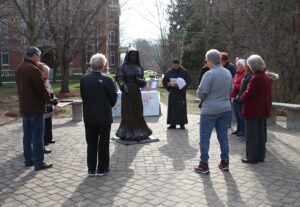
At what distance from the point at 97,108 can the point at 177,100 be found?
15.2 feet

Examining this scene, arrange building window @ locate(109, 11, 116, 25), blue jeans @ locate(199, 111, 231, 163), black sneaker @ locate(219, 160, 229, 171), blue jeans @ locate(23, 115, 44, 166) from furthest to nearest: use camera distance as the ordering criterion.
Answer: building window @ locate(109, 11, 116, 25) < blue jeans @ locate(23, 115, 44, 166) < black sneaker @ locate(219, 160, 229, 171) < blue jeans @ locate(199, 111, 231, 163)

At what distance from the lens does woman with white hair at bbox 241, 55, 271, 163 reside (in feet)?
22.1

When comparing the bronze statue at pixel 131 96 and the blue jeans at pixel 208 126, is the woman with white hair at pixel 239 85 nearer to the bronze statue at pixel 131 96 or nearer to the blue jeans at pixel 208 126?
the bronze statue at pixel 131 96

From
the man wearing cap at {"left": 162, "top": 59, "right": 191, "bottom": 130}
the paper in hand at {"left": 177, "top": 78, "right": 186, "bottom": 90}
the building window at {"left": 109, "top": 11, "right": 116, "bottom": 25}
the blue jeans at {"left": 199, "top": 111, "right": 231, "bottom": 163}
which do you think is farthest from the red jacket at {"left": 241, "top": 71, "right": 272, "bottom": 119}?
the building window at {"left": 109, "top": 11, "right": 116, "bottom": 25}

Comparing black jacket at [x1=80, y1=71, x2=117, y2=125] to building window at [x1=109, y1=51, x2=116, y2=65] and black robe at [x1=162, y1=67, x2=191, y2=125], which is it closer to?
black robe at [x1=162, y1=67, x2=191, y2=125]

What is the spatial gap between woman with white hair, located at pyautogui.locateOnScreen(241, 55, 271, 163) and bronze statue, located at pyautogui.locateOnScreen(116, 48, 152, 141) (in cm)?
254

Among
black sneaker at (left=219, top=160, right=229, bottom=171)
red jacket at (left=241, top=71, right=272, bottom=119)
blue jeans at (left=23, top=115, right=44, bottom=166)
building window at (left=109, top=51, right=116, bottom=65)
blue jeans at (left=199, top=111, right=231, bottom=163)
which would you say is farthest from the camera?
building window at (left=109, top=51, right=116, bottom=65)

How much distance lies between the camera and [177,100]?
1027 cm

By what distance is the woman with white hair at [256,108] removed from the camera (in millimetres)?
6723

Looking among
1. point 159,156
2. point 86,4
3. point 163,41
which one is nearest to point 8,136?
point 159,156

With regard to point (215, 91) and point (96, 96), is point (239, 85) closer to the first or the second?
point (215, 91)

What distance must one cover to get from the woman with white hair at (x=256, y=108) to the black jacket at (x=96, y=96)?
246 cm

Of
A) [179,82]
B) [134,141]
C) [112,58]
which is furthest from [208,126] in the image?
[112,58]

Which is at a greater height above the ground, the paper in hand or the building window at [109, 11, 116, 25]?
the building window at [109, 11, 116, 25]
